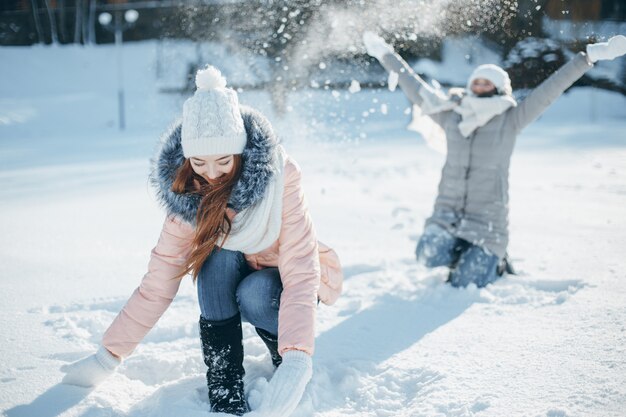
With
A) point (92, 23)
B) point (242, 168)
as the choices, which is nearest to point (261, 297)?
point (242, 168)

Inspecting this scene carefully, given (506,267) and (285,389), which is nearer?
(285,389)

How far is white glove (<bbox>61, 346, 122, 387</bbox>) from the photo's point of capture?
175cm

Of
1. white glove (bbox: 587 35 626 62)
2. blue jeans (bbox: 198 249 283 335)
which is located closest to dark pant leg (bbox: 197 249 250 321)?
blue jeans (bbox: 198 249 283 335)

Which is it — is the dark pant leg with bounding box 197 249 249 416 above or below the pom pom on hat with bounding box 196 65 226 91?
below

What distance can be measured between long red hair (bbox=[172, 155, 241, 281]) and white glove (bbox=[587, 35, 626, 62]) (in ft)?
6.12

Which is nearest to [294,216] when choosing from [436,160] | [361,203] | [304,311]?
[304,311]

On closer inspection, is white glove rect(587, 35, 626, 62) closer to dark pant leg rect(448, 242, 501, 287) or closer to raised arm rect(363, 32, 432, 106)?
raised arm rect(363, 32, 432, 106)

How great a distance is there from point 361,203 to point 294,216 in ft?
9.98

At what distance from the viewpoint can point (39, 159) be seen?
6832 millimetres

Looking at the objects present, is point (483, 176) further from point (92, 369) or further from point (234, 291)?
point (92, 369)

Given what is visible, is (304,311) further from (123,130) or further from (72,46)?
(72,46)

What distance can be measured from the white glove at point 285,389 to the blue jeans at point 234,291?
9.6 inches

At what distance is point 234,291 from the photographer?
1729 mm

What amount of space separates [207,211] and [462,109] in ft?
6.01
